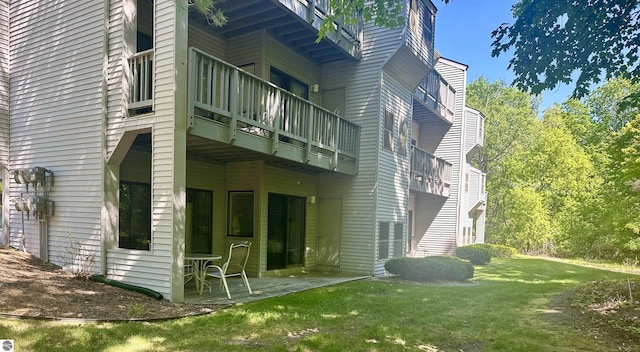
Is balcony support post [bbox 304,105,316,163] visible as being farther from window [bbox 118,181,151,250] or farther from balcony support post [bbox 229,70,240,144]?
window [bbox 118,181,151,250]

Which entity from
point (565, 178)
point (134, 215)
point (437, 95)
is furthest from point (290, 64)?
point (565, 178)

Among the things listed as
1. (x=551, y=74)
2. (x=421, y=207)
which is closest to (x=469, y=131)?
(x=421, y=207)

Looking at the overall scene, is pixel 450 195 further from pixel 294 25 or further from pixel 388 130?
pixel 294 25

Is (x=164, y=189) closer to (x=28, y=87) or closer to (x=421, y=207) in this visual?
(x=28, y=87)

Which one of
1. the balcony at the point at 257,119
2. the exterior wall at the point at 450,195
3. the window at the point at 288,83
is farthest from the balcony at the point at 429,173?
the window at the point at 288,83

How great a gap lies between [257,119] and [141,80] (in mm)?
2116

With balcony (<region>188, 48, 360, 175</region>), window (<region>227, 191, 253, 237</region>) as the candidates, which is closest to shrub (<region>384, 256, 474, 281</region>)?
balcony (<region>188, 48, 360, 175</region>)

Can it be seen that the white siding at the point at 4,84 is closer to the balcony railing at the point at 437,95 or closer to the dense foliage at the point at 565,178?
the balcony railing at the point at 437,95

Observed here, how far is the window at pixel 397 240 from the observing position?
12.8 metres

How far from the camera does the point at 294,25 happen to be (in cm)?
954

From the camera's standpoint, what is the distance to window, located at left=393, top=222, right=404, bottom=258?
12.8m

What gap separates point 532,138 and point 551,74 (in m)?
26.9

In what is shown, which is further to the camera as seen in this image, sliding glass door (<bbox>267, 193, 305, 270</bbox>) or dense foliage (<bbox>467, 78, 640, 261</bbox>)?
dense foliage (<bbox>467, 78, 640, 261</bbox>)

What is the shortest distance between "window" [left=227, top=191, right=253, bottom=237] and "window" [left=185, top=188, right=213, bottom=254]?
550 millimetres
